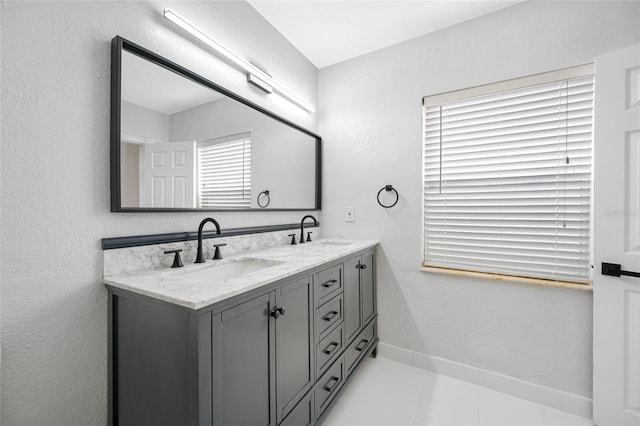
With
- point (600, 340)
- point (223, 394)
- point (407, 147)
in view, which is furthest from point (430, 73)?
point (223, 394)

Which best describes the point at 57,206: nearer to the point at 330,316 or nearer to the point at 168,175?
the point at 168,175

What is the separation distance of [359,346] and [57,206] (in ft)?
6.11

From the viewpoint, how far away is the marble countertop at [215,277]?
3.02 feet

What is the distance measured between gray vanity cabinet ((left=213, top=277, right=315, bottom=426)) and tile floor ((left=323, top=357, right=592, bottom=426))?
0.53m

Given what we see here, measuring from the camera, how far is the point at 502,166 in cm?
189

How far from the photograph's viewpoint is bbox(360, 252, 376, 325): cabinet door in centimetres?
205

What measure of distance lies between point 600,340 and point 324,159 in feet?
7.23

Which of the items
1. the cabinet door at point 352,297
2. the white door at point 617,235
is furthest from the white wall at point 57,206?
the white door at point 617,235

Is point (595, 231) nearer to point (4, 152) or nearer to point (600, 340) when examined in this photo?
point (600, 340)

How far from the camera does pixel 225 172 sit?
66.2 inches

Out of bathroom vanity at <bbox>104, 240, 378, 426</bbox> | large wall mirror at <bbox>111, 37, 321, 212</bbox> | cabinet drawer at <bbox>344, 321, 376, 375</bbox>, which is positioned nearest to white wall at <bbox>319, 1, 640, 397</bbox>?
cabinet drawer at <bbox>344, 321, 376, 375</bbox>

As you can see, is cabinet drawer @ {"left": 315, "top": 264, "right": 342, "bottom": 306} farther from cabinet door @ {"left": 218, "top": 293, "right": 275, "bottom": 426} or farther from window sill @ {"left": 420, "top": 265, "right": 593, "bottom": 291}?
window sill @ {"left": 420, "top": 265, "right": 593, "bottom": 291}

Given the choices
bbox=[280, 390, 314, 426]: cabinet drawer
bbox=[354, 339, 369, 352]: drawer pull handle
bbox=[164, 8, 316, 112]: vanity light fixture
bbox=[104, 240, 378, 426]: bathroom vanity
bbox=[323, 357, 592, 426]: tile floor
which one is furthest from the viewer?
bbox=[354, 339, 369, 352]: drawer pull handle

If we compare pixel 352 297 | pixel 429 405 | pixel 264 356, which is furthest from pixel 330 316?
pixel 429 405
